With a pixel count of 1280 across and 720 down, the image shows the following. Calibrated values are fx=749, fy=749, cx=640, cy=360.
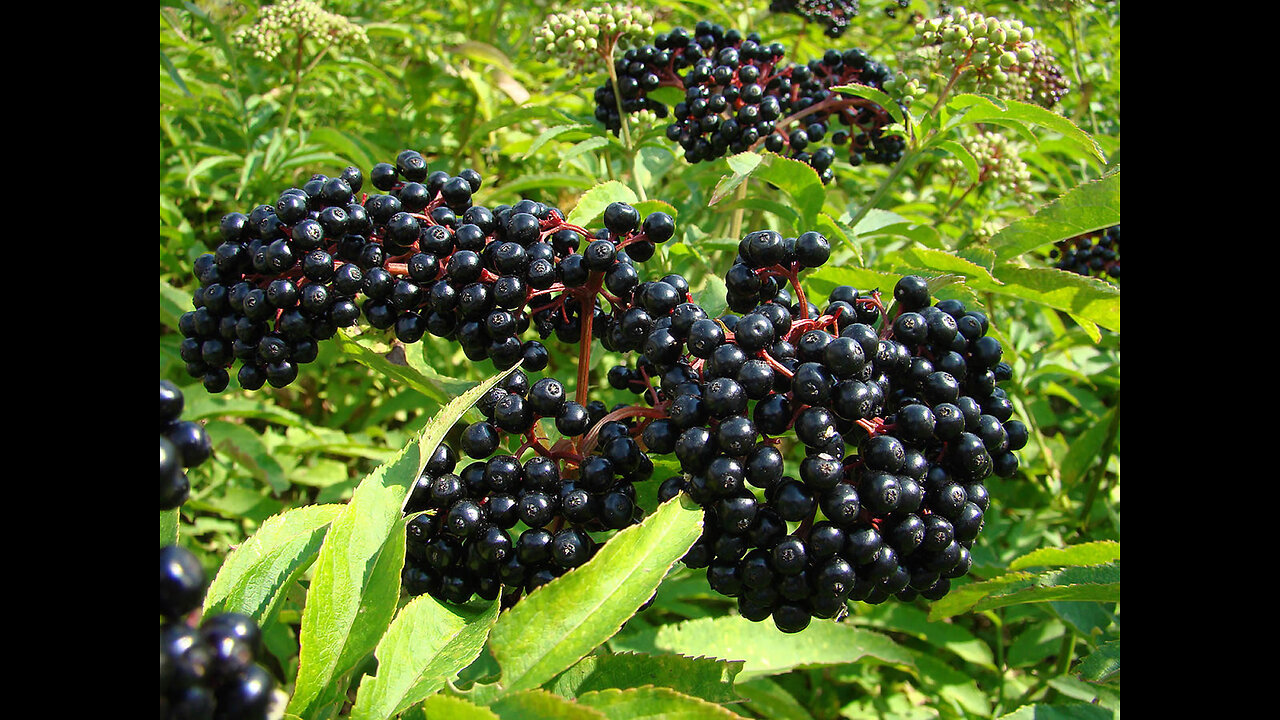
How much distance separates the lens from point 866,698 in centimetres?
372

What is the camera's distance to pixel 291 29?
408 centimetres

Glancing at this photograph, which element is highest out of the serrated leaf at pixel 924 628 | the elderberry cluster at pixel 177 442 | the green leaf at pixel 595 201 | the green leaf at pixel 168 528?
the elderberry cluster at pixel 177 442

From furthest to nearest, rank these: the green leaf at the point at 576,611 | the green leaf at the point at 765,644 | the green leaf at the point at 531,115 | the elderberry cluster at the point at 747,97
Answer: the green leaf at the point at 531,115
the elderberry cluster at the point at 747,97
the green leaf at the point at 765,644
the green leaf at the point at 576,611

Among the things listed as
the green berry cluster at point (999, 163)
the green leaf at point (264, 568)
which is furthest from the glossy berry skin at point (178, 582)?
the green berry cluster at point (999, 163)

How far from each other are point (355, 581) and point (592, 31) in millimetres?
2649

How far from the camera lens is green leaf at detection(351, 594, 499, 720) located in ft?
4.40

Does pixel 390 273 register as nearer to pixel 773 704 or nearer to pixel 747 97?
pixel 747 97

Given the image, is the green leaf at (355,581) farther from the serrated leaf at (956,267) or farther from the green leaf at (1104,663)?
the green leaf at (1104,663)

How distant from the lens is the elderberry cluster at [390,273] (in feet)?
6.02

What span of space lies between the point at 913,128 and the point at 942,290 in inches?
35.7

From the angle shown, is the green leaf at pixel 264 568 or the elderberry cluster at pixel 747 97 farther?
the elderberry cluster at pixel 747 97

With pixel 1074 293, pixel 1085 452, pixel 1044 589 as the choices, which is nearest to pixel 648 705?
pixel 1044 589

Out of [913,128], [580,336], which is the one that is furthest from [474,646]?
[913,128]
